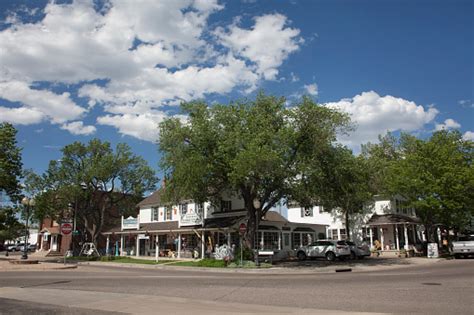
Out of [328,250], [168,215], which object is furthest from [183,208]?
[328,250]

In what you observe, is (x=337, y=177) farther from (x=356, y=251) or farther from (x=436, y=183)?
(x=436, y=183)

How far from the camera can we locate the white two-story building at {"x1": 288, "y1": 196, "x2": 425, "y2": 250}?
1633 inches

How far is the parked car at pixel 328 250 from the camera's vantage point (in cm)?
3331

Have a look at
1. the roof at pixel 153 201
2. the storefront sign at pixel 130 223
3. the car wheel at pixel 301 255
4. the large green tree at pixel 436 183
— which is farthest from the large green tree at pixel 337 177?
the storefront sign at pixel 130 223

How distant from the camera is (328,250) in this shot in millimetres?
33875

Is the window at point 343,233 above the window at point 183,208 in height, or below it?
below

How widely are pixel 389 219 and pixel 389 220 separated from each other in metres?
0.27

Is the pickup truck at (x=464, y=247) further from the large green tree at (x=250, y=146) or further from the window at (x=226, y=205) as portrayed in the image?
the window at (x=226, y=205)

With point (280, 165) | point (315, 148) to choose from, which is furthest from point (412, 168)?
point (280, 165)

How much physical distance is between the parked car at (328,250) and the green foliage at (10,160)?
85.8 feet

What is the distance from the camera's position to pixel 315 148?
2816 centimetres

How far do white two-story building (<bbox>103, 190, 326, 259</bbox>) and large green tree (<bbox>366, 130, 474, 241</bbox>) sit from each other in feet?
33.3

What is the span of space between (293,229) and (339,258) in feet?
25.5

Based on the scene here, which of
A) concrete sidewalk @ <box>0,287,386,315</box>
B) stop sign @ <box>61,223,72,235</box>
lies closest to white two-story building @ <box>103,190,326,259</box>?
stop sign @ <box>61,223,72,235</box>
